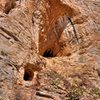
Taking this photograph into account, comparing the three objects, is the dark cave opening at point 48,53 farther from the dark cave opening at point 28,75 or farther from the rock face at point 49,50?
the dark cave opening at point 28,75

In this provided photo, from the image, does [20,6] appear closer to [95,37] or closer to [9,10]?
[9,10]

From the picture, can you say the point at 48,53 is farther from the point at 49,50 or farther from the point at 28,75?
the point at 28,75

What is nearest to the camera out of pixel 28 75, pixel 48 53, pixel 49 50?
pixel 28 75

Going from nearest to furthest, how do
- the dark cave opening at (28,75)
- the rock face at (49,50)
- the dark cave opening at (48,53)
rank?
the rock face at (49,50), the dark cave opening at (28,75), the dark cave opening at (48,53)

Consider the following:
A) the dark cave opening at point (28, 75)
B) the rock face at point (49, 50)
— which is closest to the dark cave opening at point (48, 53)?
the rock face at point (49, 50)

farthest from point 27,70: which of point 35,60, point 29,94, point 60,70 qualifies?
point 60,70

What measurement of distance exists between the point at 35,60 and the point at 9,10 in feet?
10.6

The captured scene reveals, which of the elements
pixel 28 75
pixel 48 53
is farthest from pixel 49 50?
pixel 28 75

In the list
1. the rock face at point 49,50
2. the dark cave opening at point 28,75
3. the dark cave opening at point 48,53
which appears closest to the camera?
the rock face at point 49,50

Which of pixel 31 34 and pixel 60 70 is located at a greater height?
pixel 31 34

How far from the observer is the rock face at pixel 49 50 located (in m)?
13.8

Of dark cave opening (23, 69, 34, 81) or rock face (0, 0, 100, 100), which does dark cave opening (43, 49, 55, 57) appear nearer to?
rock face (0, 0, 100, 100)

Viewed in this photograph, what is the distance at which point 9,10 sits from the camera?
16.5 m

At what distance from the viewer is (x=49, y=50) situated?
2153 cm
